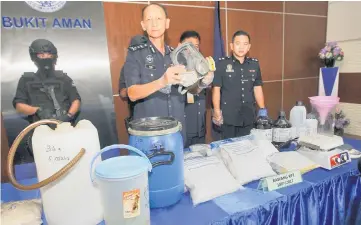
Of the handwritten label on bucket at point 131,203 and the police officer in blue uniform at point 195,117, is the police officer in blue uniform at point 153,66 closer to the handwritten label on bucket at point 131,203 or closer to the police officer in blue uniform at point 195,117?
the police officer in blue uniform at point 195,117

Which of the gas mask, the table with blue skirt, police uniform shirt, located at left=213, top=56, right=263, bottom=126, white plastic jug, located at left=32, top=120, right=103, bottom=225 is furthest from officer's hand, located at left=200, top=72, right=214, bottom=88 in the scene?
police uniform shirt, located at left=213, top=56, right=263, bottom=126

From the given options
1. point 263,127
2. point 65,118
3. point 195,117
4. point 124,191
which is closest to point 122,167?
point 124,191

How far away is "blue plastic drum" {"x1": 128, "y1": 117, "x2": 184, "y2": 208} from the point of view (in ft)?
2.62

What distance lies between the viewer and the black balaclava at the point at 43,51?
1.84 metres

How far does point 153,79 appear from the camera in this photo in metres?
1.55

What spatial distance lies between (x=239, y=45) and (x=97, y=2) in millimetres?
1269

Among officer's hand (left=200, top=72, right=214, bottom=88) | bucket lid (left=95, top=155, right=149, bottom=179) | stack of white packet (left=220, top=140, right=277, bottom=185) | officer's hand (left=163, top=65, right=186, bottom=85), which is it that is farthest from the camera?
officer's hand (left=200, top=72, right=214, bottom=88)

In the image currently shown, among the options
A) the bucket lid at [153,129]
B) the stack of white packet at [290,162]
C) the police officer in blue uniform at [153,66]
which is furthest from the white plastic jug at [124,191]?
the police officer in blue uniform at [153,66]

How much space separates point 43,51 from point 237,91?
167 cm

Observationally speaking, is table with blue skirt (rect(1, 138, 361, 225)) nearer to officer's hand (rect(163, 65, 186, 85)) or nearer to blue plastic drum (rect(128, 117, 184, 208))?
blue plastic drum (rect(128, 117, 184, 208))

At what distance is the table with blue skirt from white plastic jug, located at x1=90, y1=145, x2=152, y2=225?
10 centimetres

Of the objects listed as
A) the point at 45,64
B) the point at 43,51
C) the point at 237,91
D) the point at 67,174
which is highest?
the point at 43,51

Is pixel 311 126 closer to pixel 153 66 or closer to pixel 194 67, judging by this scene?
pixel 194 67

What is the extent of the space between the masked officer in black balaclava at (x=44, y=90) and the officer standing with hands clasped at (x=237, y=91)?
4.18 ft
